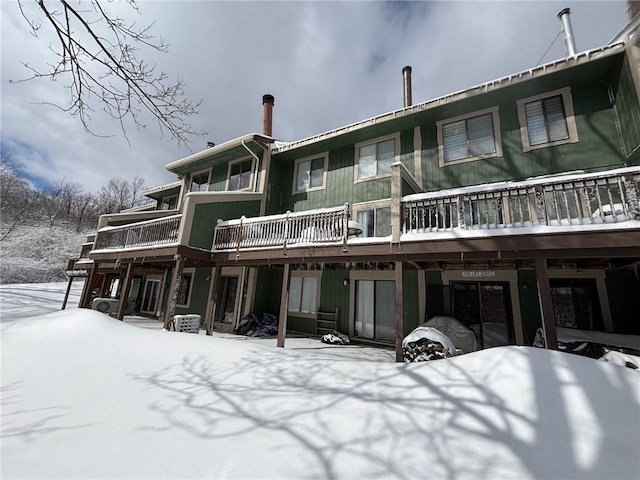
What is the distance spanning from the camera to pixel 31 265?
27.6 m

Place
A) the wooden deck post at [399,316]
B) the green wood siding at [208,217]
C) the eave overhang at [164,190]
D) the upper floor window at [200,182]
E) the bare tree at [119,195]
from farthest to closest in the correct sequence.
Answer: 1. the bare tree at [119,195]
2. the eave overhang at [164,190]
3. the upper floor window at [200,182]
4. the green wood siding at [208,217]
5. the wooden deck post at [399,316]

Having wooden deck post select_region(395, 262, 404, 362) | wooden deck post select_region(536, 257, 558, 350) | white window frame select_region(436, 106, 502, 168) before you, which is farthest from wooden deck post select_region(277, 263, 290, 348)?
white window frame select_region(436, 106, 502, 168)

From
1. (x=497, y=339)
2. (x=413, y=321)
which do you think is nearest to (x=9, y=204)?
(x=413, y=321)

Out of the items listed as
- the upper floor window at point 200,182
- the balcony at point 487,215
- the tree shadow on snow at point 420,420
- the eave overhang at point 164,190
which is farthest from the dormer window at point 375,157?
the eave overhang at point 164,190

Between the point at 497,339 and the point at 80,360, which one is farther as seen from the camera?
the point at 497,339

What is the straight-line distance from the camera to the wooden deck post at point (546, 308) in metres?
5.35

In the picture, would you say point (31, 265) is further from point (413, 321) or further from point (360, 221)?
point (413, 321)

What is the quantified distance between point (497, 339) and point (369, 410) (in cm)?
675

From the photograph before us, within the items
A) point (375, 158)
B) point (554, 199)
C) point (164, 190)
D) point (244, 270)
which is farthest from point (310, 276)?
point (164, 190)

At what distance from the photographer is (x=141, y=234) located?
11633 millimetres

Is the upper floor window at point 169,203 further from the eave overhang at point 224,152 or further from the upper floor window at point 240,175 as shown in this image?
the upper floor window at point 240,175

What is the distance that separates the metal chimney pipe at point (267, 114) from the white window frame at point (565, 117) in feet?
36.1

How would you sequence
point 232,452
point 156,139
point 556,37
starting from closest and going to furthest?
point 232,452 → point 156,139 → point 556,37

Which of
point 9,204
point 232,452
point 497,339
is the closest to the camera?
point 232,452
